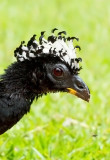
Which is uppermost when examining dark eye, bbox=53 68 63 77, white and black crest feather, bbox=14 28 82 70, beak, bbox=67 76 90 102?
white and black crest feather, bbox=14 28 82 70

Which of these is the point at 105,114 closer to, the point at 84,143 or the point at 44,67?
the point at 84,143

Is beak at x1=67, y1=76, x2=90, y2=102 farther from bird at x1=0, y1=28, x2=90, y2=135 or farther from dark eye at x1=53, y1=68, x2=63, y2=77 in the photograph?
dark eye at x1=53, y1=68, x2=63, y2=77

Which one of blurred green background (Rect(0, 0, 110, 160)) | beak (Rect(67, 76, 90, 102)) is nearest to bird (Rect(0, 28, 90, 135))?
beak (Rect(67, 76, 90, 102))

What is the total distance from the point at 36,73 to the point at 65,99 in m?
3.10

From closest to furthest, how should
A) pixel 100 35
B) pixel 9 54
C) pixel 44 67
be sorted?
pixel 44 67 < pixel 9 54 < pixel 100 35

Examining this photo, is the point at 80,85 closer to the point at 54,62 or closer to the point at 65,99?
the point at 54,62

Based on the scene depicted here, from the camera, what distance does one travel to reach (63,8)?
13.8 meters

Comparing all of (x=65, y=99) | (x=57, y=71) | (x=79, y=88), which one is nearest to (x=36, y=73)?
(x=57, y=71)

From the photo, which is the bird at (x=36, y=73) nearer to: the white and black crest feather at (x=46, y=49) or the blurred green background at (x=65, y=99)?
the white and black crest feather at (x=46, y=49)

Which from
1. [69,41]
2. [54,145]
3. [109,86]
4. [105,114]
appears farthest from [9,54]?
[69,41]

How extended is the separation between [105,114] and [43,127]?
3.57 ft

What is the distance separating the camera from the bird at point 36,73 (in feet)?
19.7

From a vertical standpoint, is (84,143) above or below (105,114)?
below

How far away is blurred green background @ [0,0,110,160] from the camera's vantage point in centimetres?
717
